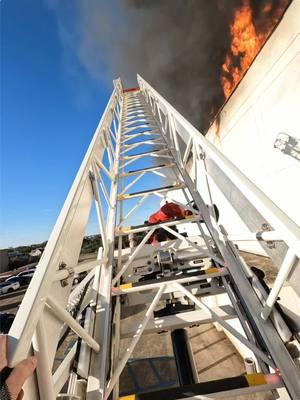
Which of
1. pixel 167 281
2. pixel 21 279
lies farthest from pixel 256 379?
pixel 21 279

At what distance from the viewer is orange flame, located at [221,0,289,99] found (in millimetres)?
6688

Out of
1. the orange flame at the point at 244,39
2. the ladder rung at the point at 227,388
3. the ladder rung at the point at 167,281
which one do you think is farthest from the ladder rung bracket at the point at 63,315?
the orange flame at the point at 244,39

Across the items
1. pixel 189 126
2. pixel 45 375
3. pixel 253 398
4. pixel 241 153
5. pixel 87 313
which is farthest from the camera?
pixel 253 398

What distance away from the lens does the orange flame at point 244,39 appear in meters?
6.69

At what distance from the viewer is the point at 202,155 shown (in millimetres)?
2793

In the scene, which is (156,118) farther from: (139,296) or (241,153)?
(139,296)

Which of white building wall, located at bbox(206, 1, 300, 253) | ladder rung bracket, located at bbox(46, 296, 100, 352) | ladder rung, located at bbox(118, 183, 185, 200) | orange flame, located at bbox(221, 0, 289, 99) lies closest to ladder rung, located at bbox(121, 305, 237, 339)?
ladder rung bracket, located at bbox(46, 296, 100, 352)

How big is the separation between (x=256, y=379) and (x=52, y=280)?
1494 mm

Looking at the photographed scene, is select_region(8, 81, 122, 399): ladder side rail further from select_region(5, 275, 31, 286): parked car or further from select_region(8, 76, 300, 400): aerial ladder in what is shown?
select_region(5, 275, 31, 286): parked car

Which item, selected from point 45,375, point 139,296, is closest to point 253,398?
point 139,296

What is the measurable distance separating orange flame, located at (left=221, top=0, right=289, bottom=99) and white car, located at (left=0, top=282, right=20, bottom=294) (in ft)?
81.0

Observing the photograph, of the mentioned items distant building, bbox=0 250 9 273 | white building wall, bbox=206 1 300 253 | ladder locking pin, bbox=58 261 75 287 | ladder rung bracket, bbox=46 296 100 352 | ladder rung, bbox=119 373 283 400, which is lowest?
ladder rung, bbox=119 373 283 400

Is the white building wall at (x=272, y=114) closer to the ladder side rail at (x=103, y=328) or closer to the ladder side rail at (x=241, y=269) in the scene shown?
the ladder side rail at (x=241, y=269)

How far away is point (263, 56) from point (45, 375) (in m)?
5.36
